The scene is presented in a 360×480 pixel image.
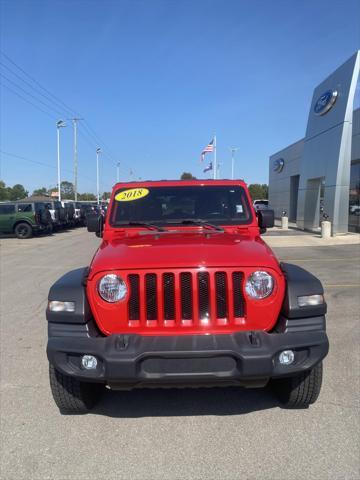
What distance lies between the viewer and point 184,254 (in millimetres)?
3160

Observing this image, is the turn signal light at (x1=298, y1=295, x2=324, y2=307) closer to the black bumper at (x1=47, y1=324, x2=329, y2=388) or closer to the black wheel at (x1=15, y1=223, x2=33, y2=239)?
the black bumper at (x1=47, y1=324, x2=329, y2=388)

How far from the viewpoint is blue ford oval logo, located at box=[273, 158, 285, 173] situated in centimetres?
Result: 3899

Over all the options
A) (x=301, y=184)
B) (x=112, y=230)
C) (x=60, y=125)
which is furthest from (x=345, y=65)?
(x=60, y=125)

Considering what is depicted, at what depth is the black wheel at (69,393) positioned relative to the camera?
3.31 meters

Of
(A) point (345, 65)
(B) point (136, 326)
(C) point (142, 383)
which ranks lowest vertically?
(C) point (142, 383)

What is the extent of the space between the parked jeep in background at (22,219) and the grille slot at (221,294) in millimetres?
20243

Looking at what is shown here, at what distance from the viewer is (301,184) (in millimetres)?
25219

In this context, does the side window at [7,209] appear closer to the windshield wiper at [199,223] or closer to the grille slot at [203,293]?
the windshield wiper at [199,223]

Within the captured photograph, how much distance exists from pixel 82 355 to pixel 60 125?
46484 millimetres

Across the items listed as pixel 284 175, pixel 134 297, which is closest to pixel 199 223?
pixel 134 297

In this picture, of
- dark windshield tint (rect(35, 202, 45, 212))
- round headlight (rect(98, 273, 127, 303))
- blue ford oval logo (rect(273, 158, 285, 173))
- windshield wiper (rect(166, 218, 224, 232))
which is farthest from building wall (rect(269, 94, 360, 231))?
round headlight (rect(98, 273, 127, 303))

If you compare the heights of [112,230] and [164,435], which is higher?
[112,230]

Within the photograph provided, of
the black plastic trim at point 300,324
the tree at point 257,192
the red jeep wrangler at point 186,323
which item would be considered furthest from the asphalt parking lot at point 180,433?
the tree at point 257,192

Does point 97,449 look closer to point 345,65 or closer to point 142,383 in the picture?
point 142,383
